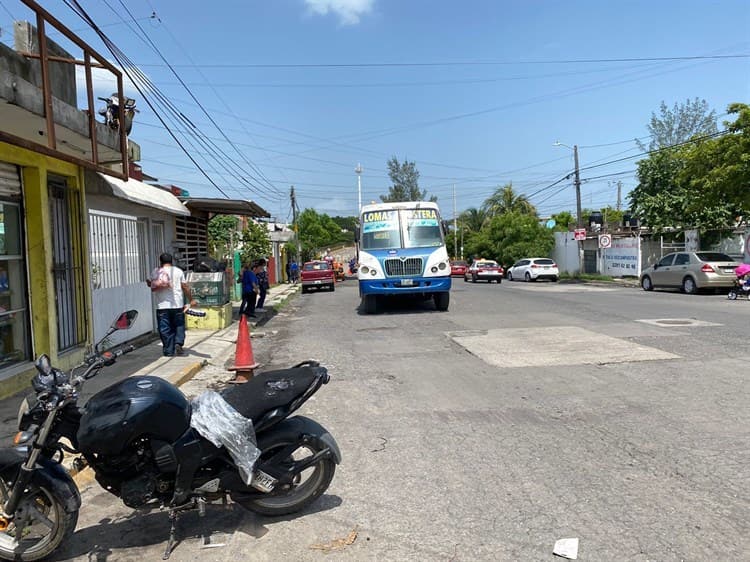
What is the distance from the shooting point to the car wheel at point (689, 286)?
20933 mm

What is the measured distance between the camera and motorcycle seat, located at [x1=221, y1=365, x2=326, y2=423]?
Result: 363cm

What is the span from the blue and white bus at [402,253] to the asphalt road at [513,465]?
18.4ft

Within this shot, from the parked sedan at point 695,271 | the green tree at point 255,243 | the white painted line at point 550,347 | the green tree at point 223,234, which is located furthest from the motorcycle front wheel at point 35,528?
the green tree at point 255,243

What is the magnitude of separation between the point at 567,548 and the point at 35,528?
9.71 feet

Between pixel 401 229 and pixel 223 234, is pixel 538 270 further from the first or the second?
pixel 401 229

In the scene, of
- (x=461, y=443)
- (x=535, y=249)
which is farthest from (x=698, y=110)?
(x=461, y=443)

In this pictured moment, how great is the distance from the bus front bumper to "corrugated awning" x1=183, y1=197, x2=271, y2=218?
346 centimetres

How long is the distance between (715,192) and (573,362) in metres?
17.3

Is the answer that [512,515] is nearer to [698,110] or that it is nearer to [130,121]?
[130,121]

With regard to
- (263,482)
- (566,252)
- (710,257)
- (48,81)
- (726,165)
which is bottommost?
(263,482)

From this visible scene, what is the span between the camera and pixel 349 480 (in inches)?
173

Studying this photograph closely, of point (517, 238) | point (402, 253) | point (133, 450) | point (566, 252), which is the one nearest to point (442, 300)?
point (402, 253)

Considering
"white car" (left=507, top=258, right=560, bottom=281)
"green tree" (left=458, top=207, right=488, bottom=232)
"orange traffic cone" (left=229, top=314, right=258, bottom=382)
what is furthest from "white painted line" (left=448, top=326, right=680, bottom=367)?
"green tree" (left=458, top=207, right=488, bottom=232)

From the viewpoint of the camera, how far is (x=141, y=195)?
9.95 m
